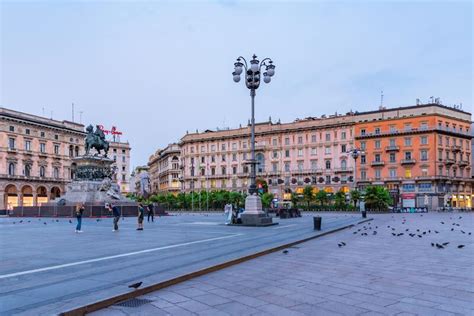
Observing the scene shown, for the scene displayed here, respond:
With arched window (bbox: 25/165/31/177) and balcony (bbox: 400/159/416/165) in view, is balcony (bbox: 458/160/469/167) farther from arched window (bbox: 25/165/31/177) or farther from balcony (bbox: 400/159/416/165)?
arched window (bbox: 25/165/31/177)

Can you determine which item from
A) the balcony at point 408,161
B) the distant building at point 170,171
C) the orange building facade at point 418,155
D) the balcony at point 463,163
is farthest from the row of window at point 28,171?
the balcony at point 463,163

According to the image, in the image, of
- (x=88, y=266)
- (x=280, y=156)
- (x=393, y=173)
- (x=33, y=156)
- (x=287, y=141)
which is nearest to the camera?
(x=88, y=266)

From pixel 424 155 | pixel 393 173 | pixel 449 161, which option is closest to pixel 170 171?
pixel 393 173

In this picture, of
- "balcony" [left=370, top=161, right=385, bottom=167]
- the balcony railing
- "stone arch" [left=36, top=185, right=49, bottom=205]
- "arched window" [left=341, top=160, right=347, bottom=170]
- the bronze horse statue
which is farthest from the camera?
"stone arch" [left=36, top=185, right=49, bottom=205]

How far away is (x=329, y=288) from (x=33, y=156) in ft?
264

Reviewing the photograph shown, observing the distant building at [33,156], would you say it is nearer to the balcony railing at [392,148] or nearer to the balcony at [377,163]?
the balcony at [377,163]

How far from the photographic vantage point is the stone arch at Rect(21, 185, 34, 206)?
7412 cm

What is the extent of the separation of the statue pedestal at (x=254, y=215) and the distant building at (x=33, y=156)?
170 ft

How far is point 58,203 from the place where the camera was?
3900cm

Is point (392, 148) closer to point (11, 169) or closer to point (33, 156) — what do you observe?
point (33, 156)

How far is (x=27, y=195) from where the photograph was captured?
7506cm

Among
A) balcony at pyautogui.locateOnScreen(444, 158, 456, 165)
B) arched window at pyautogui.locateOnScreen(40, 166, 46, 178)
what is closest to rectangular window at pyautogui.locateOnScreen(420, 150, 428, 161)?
balcony at pyautogui.locateOnScreen(444, 158, 456, 165)

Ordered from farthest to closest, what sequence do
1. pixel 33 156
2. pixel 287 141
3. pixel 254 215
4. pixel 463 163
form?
pixel 287 141 → pixel 33 156 → pixel 463 163 → pixel 254 215

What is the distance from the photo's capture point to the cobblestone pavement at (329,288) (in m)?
5.97
